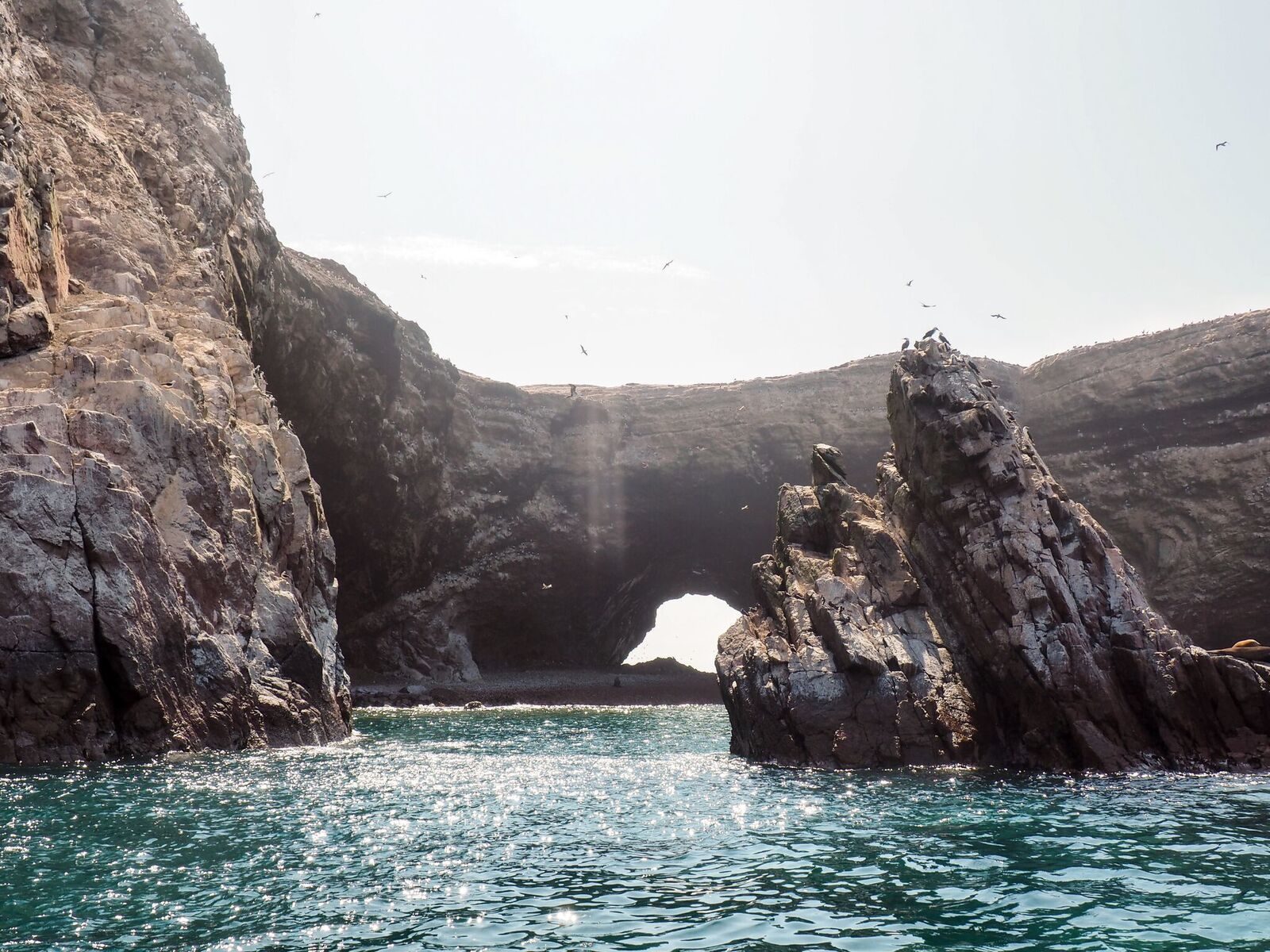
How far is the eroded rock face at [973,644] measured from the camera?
82.8 feet

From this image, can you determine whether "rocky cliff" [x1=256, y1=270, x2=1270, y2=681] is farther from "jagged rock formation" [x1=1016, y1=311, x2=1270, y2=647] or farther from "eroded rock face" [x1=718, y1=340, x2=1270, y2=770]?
"eroded rock face" [x1=718, y1=340, x2=1270, y2=770]

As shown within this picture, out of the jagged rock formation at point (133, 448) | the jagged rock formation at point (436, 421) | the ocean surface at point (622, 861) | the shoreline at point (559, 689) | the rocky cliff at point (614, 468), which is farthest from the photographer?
the rocky cliff at point (614, 468)

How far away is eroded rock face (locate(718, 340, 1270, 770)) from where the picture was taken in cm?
2523

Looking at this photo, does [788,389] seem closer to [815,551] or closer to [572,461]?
[572,461]

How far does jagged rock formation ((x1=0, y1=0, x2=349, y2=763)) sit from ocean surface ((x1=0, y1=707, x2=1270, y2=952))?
318 cm

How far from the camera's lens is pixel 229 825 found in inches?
607

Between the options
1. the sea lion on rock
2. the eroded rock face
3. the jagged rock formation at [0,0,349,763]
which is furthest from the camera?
the sea lion on rock

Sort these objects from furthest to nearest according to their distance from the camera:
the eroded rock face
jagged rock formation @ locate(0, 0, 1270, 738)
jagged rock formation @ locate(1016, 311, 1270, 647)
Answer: jagged rock formation @ locate(1016, 311, 1270, 647)
jagged rock formation @ locate(0, 0, 1270, 738)
the eroded rock face

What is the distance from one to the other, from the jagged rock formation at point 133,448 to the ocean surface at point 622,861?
10.4 ft

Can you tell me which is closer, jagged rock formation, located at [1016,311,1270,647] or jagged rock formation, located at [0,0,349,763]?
jagged rock formation, located at [0,0,349,763]

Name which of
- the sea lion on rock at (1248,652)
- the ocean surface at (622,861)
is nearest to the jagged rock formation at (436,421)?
the ocean surface at (622,861)

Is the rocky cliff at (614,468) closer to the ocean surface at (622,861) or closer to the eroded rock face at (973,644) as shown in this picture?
the eroded rock face at (973,644)

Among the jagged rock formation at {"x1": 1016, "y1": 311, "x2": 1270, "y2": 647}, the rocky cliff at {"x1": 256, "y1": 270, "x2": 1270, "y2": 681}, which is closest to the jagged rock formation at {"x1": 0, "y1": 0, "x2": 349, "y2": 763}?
the rocky cliff at {"x1": 256, "y1": 270, "x2": 1270, "y2": 681}

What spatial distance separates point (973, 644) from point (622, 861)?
17226mm
